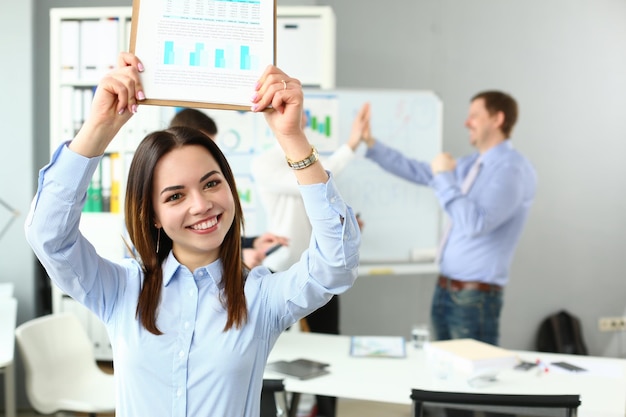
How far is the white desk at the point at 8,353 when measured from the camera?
2.56m

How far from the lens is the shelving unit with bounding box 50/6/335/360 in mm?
4070

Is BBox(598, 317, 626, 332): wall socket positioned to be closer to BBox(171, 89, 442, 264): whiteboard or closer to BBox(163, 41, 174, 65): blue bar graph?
BBox(171, 89, 442, 264): whiteboard

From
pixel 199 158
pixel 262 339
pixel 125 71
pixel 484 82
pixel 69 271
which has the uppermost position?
pixel 484 82

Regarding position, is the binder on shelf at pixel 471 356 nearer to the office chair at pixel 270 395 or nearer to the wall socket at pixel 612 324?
the office chair at pixel 270 395

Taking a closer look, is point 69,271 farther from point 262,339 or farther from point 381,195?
point 381,195

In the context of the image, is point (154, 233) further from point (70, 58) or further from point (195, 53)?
point (70, 58)

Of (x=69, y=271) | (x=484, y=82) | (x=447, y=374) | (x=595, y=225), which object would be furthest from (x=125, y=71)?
(x=595, y=225)

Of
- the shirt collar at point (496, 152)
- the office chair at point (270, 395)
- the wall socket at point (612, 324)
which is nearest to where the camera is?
the office chair at point (270, 395)

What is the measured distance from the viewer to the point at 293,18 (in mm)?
4094

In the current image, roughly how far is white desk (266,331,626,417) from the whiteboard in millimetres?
1461

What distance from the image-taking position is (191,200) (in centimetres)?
126

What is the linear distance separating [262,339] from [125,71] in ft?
1.80

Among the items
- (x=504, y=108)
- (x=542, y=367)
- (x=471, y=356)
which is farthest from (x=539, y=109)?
(x=471, y=356)

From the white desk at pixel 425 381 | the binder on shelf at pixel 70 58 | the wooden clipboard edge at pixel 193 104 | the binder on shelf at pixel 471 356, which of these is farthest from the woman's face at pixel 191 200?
the binder on shelf at pixel 70 58
